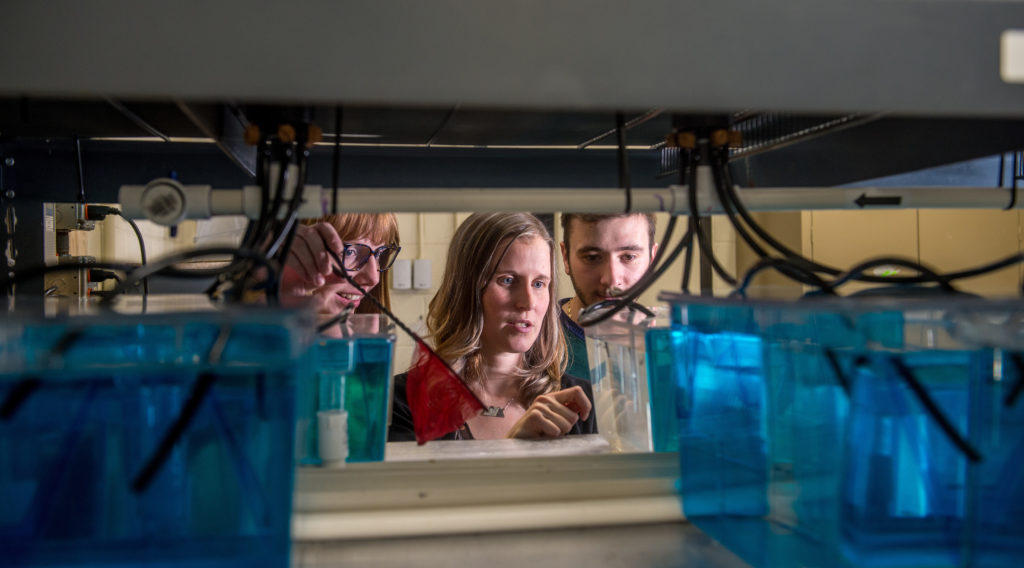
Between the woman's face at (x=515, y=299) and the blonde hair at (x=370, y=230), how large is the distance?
14.3 inches

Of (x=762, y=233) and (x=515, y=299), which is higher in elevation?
(x=762, y=233)

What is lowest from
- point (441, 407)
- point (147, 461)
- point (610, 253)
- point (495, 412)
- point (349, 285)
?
point (495, 412)

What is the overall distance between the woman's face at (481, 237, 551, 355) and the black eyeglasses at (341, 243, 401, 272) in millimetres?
419

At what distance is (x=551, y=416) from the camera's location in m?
1.73

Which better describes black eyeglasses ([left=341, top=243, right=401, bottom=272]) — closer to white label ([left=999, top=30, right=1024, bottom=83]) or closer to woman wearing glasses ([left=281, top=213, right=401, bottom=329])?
woman wearing glasses ([left=281, top=213, right=401, bottom=329])

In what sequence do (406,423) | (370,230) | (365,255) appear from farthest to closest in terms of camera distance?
(370,230) < (406,423) < (365,255)

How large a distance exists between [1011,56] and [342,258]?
945mm

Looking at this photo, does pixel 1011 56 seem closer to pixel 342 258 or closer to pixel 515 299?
pixel 342 258

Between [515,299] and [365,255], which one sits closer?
[365,255]

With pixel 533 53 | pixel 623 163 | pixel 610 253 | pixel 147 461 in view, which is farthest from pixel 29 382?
pixel 610 253

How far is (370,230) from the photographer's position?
2.09 meters

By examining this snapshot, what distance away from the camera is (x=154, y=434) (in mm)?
436

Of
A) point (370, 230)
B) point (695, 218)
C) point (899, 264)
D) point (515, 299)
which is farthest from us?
point (515, 299)

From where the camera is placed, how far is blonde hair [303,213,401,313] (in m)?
2.01
